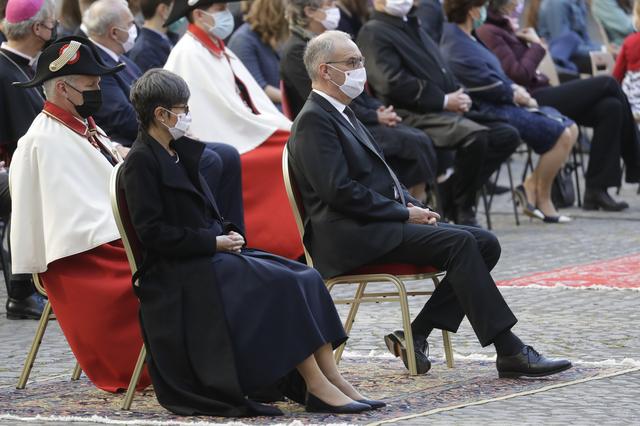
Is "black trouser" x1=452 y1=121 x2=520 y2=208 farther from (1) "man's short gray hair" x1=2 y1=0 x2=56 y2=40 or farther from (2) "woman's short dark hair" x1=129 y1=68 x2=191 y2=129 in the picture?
(2) "woman's short dark hair" x1=129 y1=68 x2=191 y2=129

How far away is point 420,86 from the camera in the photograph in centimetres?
1195

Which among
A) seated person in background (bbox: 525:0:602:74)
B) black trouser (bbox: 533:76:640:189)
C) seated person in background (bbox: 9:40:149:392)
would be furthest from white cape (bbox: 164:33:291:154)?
seated person in background (bbox: 525:0:602:74)

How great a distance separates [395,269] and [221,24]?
13.5 ft

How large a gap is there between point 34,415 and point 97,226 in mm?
1043

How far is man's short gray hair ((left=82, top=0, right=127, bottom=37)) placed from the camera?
33.1ft

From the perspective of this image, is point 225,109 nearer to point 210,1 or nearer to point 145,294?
point 210,1

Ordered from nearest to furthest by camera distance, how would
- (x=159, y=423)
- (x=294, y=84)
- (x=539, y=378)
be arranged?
(x=159, y=423) < (x=539, y=378) < (x=294, y=84)

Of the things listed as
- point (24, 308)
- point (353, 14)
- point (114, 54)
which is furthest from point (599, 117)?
point (24, 308)

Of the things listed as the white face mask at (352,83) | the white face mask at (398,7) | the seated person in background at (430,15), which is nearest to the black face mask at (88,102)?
the white face mask at (352,83)

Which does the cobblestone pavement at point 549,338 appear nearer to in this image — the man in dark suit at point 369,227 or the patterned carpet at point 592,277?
the patterned carpet at point 592,277

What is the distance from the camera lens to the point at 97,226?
7156 millimetres

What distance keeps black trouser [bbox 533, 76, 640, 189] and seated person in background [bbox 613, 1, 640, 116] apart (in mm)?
543

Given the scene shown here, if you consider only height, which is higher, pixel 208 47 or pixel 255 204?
pixel 208 47

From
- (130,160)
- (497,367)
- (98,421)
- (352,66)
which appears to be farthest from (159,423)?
(352,66)
